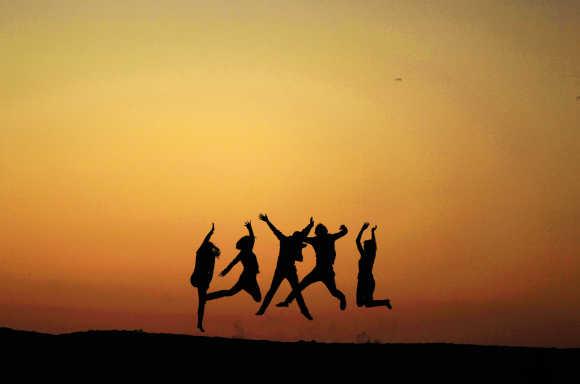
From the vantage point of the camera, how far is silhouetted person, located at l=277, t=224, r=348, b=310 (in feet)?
80.1

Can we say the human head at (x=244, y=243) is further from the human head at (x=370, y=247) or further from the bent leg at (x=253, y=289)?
the human head at (x=370, y=247)

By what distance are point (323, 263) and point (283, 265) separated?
969 millimetres

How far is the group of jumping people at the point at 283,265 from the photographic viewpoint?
2433cm

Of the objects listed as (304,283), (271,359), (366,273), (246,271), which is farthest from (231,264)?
(271,359)

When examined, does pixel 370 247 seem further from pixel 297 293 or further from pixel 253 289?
pixel 253 289

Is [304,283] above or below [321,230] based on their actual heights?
below

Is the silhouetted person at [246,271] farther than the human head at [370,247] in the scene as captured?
No

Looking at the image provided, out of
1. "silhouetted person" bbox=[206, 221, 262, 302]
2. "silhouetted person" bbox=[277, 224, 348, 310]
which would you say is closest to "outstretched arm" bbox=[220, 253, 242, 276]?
"silhouetted person" bbox=[206, 221, 262, 302]

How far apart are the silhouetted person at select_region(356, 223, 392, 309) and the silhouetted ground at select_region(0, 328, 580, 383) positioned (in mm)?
4764

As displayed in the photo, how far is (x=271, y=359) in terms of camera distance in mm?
18328

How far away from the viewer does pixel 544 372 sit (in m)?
18.1

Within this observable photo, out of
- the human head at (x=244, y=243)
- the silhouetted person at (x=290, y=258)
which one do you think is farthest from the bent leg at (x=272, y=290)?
the human head at (x=244, y=243)

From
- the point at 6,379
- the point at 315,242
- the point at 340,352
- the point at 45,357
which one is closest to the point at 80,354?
the point at 45,357

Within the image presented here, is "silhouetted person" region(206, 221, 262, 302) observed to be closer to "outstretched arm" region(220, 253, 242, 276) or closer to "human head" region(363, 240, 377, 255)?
"outstretched arm" region(220, 253, 242, 276)
